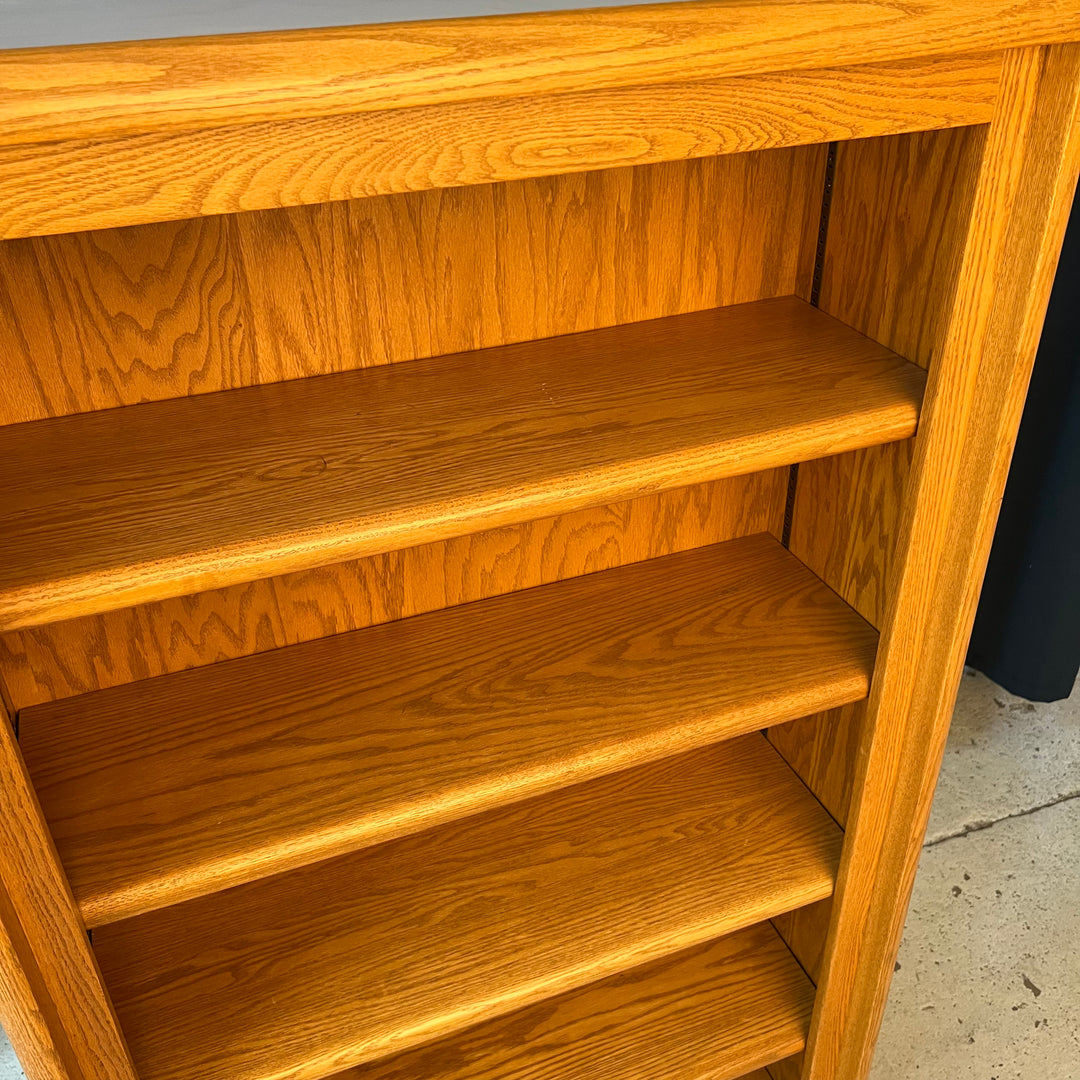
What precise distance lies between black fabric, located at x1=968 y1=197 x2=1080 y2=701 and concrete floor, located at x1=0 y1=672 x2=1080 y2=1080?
0.21m

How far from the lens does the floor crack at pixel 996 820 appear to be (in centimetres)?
199

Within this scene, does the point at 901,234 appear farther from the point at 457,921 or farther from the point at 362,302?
the point at 457,921

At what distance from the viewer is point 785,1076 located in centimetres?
151

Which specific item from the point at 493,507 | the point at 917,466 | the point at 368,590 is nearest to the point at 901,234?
the point at 917,466

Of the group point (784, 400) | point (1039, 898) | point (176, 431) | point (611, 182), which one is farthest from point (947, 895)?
point (176, 431)

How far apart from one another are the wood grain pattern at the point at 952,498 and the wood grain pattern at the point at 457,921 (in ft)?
0.31

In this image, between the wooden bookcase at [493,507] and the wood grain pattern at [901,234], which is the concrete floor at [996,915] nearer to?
the wooden bookcase at [493,507]

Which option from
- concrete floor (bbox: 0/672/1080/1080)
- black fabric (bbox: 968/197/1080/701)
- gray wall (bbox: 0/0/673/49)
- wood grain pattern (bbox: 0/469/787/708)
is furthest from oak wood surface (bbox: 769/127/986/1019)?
black fabric (bbox: 968/197/1080/701)

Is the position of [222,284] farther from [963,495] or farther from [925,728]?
[925,728]

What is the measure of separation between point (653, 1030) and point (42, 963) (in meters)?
0.79

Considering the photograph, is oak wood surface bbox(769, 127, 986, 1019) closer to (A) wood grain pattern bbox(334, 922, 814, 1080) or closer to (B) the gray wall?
(A) wood grain pattern bbox(334, 922, 814, 1080)

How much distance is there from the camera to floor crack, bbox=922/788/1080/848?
1986 mm

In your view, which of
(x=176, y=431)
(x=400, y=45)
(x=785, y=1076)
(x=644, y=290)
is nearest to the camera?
(x=400, y=45)

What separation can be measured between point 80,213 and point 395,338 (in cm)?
44
